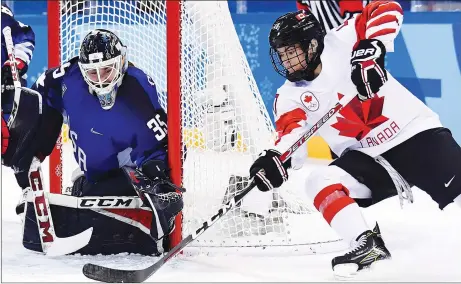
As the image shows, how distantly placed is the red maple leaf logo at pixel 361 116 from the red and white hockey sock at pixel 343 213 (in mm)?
266

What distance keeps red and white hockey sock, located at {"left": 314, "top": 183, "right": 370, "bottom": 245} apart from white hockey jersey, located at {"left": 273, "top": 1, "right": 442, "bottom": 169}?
23 cm

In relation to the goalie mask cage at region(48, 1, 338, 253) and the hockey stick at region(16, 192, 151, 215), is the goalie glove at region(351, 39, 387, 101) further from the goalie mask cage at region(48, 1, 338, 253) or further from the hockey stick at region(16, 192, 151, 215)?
the hockey stick at region(16, 192, 151, 215)

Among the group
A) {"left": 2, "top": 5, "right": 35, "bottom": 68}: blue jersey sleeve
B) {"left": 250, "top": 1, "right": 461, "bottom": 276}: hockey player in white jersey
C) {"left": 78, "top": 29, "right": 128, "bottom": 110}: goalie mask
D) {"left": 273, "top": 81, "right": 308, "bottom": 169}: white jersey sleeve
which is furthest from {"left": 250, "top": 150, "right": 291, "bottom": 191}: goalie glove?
{"left": 2, "top": 5, "right": 35, "bottom": 68}: blue jersey sleeve

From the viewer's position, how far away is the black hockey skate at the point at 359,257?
9.85 feet

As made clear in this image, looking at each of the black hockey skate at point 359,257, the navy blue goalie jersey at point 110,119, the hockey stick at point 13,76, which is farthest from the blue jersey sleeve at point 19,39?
the black hockey skate at point 359,257

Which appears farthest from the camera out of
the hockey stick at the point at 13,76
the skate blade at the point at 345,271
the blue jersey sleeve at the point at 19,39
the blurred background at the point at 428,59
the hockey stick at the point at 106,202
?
the blurred background at the point at 428,59

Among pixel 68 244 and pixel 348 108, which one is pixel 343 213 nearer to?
pixel 348 108

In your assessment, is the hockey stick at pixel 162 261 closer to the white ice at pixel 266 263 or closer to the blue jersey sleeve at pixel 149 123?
the white ice at pixel 266 263

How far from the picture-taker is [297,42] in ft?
10.4

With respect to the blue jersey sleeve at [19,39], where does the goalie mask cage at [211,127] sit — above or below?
below

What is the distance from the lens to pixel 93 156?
354 cm

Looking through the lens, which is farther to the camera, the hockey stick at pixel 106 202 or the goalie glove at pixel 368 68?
the hockey stick at pixel 106 202

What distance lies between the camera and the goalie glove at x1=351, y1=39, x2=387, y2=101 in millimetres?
3020

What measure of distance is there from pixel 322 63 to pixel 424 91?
2.01 metres
